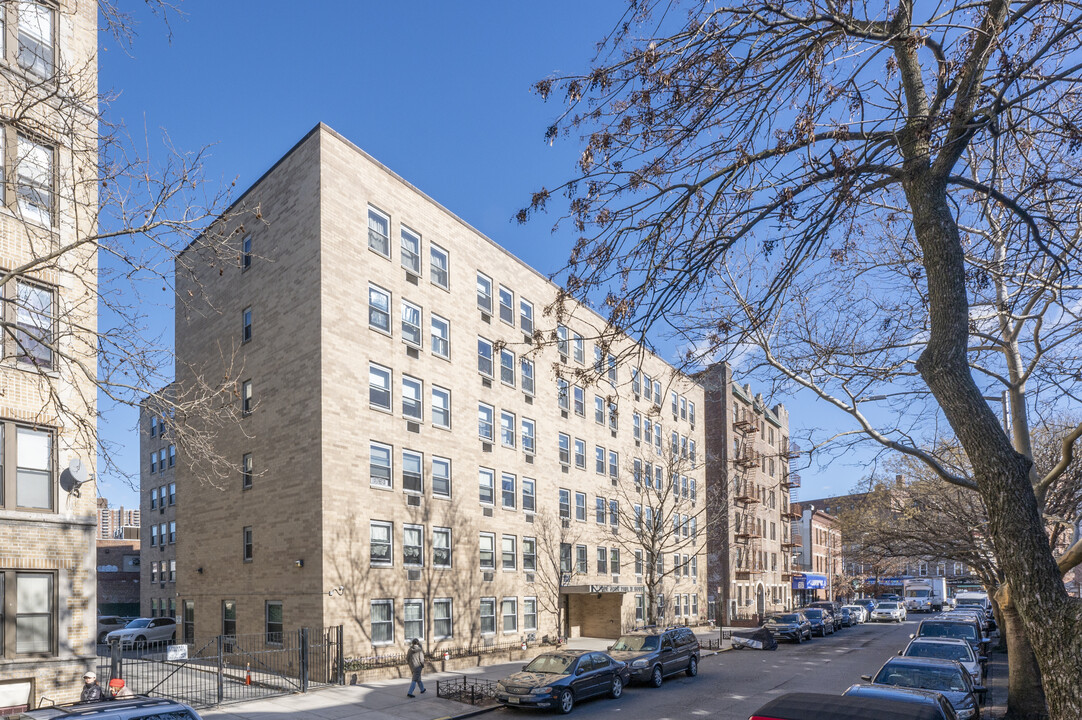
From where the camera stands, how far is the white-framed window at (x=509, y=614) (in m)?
31.8

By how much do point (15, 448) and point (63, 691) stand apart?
198 inches

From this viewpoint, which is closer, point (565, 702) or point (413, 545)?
point (565, 702)

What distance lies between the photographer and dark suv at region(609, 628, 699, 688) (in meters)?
23.1

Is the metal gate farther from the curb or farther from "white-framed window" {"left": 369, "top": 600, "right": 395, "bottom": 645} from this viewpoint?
the curb

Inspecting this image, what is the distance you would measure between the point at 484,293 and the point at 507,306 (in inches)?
71.8

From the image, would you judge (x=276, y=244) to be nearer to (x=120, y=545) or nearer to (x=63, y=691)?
(x=63, y=691)

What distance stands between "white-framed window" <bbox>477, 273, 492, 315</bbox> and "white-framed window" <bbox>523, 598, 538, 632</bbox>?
39.8ft

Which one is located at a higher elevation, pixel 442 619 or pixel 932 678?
pixel 932 678

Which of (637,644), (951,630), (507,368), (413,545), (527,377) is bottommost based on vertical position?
(637,644)

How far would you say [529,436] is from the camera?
3494cm

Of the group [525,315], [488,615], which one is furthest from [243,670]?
[525,315]

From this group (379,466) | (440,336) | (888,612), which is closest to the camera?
(379,466)

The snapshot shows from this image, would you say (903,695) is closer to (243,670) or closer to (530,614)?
(243,670)

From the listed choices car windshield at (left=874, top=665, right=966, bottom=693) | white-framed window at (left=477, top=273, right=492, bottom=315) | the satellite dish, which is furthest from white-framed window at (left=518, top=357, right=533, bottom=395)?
car windshield at (left=874, top=665, right=966, bottom=693)
